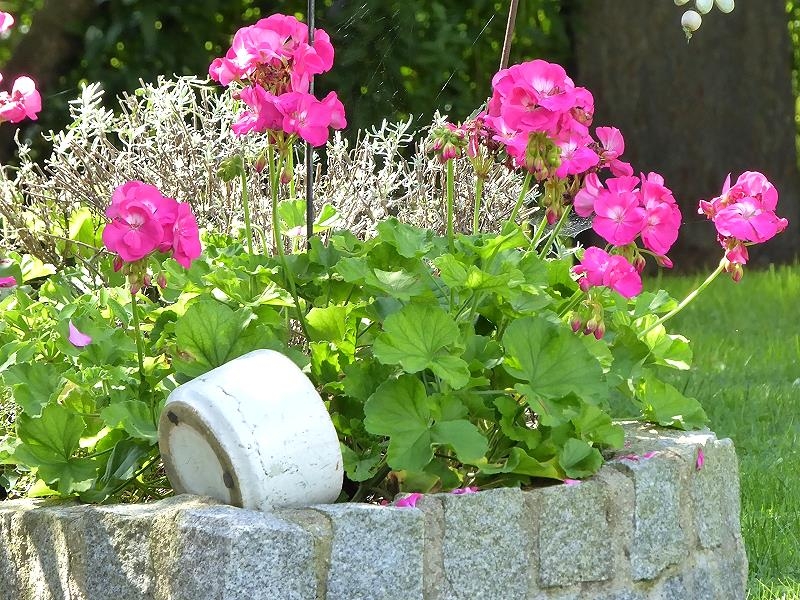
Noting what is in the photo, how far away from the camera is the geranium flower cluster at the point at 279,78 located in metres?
1.99

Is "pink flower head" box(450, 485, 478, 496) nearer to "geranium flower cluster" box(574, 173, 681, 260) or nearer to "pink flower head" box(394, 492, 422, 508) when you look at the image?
"pink flower head" box(394, 492, 422, 508)

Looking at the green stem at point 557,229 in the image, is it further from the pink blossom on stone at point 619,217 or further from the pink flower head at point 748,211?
the pink flower head at point 748,211

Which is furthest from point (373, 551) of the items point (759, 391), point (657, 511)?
point (759, 391)

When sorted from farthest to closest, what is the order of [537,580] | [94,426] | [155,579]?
[94,426], [537,580], [155,579]

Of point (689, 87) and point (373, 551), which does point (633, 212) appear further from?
point (689, 87)

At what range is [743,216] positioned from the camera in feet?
7.12

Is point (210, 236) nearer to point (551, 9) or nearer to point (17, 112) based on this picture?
point (17, 112)

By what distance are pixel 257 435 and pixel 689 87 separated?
6183mm

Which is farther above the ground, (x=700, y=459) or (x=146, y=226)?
(x=146, y=226)

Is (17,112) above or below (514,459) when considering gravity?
above

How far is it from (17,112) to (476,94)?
15.9 ft

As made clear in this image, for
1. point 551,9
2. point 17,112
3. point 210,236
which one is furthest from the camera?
point 551,9

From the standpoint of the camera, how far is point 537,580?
1.98 metres

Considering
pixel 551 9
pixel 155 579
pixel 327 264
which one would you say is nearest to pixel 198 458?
pixel 155 579
